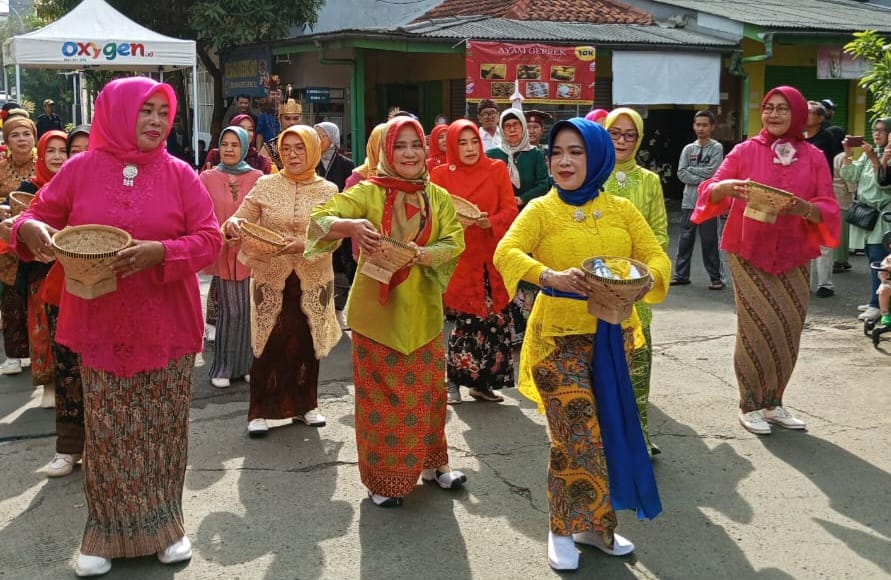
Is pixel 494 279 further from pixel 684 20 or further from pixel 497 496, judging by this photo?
pixel 684 20

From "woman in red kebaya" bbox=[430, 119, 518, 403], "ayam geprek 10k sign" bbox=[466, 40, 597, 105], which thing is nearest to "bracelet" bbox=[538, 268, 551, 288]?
"woman in red kebaya" bbox=[430, 119, 518, 403]

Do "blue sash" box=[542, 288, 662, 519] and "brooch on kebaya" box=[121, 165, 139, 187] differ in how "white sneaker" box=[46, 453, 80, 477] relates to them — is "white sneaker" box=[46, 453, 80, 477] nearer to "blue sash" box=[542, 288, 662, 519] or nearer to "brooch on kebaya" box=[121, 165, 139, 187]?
"brooch on kebaya" box=[121, 165, 139, 187]

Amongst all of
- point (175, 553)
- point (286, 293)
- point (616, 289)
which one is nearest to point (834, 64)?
point (286, 293)

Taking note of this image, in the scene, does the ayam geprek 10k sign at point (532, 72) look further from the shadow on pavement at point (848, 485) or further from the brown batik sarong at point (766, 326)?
the shadow on pavement at point (848, 485)

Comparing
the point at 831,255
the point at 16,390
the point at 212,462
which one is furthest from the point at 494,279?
the point at 831,255

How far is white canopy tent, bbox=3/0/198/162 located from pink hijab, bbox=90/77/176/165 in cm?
1143

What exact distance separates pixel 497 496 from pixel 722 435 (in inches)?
66.1

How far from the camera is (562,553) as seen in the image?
12.8 feet

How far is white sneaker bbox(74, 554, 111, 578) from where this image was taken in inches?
149

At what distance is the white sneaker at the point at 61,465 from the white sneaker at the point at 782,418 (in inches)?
157

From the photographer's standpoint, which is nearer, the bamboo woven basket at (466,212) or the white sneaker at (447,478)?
the white sneaker at (447,478)

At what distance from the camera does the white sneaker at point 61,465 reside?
4.96 metres

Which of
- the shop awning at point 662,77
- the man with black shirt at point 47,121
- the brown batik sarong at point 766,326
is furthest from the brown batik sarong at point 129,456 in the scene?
the man with black shirt at point 47,121

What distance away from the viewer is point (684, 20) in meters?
17.5
